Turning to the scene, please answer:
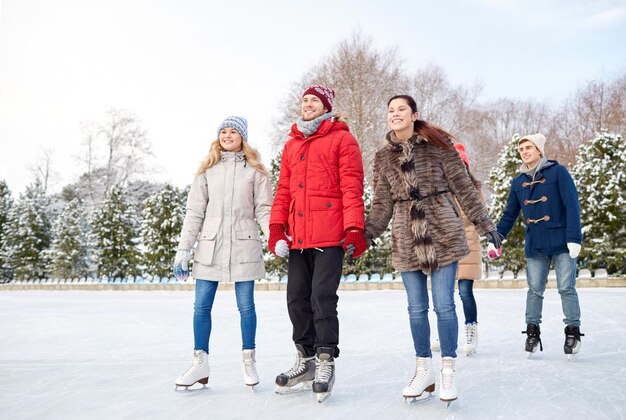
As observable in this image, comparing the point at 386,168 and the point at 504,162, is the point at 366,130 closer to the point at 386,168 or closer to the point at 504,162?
the point at 504,162

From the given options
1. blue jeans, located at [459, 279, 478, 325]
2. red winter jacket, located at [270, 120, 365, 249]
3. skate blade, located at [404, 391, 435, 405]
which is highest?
red winter jacket, located at [270, 120, 365, 249]

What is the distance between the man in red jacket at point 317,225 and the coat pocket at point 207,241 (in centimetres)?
35

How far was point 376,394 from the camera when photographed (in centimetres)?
297

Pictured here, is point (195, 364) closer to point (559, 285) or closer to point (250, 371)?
point (250, 371)

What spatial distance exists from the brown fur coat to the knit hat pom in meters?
0.94

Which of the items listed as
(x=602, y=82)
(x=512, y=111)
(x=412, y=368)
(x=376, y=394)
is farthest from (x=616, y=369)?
(x=512, y=111)

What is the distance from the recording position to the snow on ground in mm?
2676

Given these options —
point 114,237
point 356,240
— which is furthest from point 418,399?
point 114,237

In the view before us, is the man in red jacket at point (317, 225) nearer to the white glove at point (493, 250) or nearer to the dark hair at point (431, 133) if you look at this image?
the dark hair at point (431, 133)

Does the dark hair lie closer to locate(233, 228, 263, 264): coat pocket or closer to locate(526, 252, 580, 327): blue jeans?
locate(233, 228, 263, 264): coat pocket

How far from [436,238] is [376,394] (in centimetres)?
89

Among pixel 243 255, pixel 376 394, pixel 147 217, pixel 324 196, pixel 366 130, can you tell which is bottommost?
pixel 376 394

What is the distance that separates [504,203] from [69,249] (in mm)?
17906

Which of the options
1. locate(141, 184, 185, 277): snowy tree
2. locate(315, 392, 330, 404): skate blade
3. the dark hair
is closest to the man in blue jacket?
the dark hair
